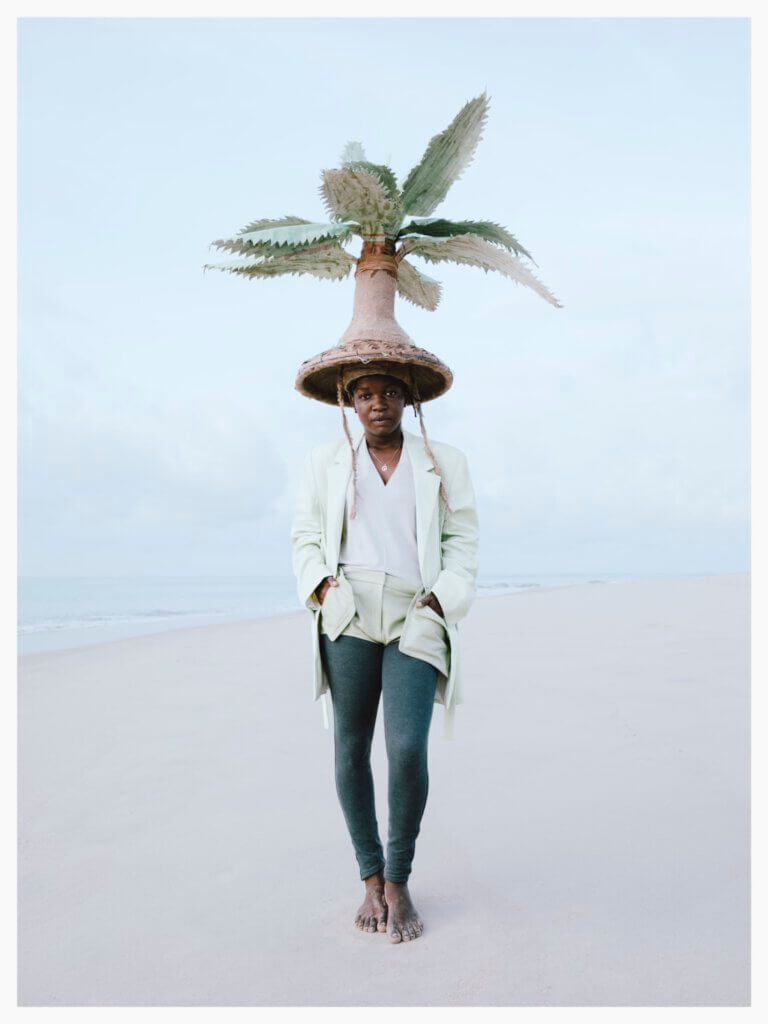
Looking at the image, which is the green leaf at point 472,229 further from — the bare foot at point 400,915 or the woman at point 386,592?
the bare foot at point 400,915

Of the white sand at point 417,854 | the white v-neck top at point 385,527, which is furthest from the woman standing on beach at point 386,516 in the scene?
the white sand at point 417,854

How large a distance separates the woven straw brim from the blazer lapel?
0.30 meters

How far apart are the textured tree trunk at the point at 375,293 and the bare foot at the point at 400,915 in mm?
1877

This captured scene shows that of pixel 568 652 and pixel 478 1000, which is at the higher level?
pixel 568 652

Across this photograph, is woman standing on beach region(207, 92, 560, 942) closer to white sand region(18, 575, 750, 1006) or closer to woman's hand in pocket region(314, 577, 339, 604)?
woman's hand in pocket region(314, 577, 339, 604)

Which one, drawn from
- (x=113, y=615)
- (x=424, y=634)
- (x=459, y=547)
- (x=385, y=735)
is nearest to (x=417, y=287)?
(x=459, y=547)

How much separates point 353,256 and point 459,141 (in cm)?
57

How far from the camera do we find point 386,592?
2703 millimetres

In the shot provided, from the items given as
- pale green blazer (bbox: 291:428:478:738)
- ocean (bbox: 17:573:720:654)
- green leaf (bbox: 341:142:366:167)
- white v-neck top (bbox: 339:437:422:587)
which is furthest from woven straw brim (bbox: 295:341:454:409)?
ocean (bbox: 17:573:720:654)

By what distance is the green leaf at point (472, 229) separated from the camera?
2.96 metres

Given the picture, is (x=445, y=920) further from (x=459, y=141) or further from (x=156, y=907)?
(x=459, y=141)

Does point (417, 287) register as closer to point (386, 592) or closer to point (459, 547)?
point (459, 547)

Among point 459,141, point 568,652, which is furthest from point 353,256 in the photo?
point 568,652

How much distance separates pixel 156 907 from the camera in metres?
2.78
